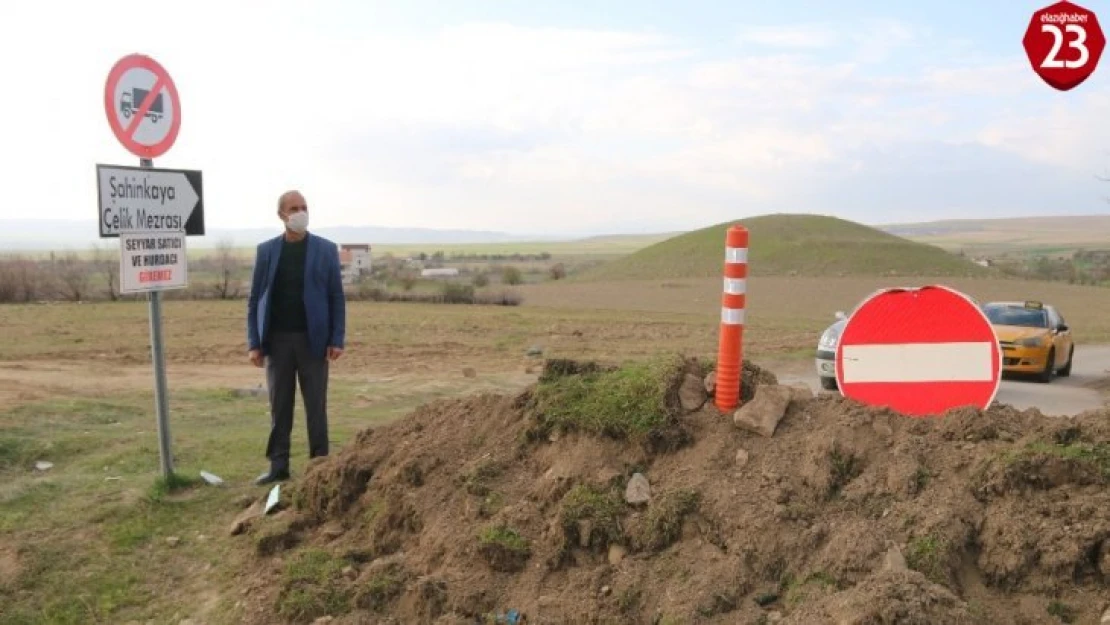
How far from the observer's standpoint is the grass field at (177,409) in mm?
4668

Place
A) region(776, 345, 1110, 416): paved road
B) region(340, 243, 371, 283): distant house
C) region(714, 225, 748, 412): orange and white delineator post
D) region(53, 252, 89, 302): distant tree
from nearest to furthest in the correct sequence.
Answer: region(714, 225, 748, 412): orange and white delineator post
region(776, 345, 1110, 416): paved road
region(53, 252, 89, 302): distant tree
region(340, 243, 371, 283): distant house

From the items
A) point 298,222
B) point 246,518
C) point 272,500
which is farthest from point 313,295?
point 246,518

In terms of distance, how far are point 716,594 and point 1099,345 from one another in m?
23.2

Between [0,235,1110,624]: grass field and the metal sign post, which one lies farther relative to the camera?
the metal sign post

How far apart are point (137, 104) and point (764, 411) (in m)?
4.66

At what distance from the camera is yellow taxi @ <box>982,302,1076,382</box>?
14.5m

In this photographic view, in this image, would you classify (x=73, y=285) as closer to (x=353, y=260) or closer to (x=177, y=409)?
(x=353, y=260)

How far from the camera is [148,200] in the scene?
5.87m

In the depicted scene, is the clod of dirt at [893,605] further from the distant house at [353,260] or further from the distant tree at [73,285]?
the distant house at [353,260]

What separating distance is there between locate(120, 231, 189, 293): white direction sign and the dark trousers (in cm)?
87

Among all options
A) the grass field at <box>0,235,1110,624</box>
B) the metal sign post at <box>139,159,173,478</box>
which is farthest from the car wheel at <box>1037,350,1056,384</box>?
the metal sign post at <box>139,159,173,478</box>

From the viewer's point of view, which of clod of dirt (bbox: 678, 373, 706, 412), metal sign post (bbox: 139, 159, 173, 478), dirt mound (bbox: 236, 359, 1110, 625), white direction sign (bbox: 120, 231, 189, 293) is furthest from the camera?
metal sign post (bbox: 139, 159, 173, 478)

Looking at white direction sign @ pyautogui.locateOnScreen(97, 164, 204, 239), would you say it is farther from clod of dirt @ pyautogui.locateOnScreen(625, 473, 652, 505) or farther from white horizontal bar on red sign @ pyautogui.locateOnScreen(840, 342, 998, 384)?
white horizontal bar on red sign @ pyautogui.locateOnScreen(840, 342, 998, 384)

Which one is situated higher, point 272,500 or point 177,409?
point 272,500
